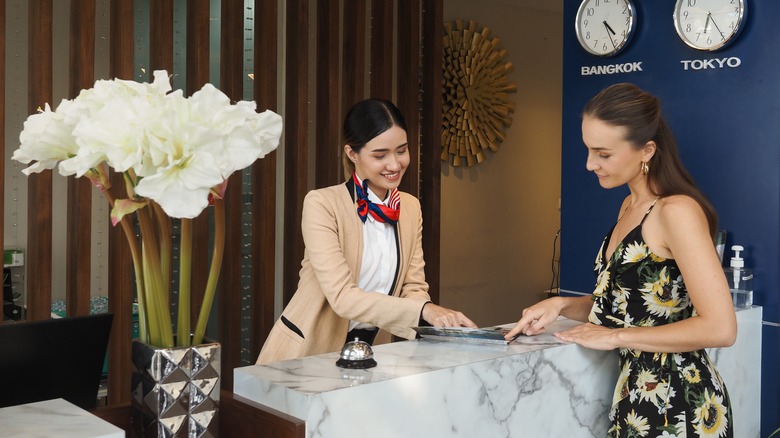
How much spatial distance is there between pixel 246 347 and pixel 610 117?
10.5ft

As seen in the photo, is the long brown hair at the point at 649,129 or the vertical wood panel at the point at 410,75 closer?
the long brown hair at the point at 649,129

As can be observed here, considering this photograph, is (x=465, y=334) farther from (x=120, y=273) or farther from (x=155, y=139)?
(x=120, y=273)

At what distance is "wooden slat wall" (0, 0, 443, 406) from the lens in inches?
128

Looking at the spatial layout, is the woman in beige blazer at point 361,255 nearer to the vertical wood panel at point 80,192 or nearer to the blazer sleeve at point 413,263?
the blazer sleeve at point 413,263

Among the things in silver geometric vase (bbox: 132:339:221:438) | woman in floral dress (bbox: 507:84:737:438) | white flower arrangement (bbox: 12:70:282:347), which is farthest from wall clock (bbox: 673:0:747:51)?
silver geometric vase (bbox: 132:339:221:438)

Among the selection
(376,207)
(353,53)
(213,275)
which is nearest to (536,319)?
(376,207)

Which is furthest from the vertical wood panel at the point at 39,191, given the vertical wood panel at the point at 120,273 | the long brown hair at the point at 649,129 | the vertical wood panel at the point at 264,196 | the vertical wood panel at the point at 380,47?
the long brown hair at the point at 649,129

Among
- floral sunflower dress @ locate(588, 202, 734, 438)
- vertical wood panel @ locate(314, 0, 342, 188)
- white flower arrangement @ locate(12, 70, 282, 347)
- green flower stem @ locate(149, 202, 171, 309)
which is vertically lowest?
floral sunflower dress @ locate(588, 202, 734, 438)

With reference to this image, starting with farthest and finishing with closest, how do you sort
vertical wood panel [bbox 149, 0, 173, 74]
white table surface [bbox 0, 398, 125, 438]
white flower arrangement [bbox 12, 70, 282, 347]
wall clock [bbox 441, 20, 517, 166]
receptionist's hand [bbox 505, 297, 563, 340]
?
wall clock [bbox 441, 20, 517, 166] < vertical wood panel [bbox 149, 0, 173, 74] < receptionist's hand [bbox 505, 297, 563, 340] < white table surface [bbox 0, 398, 125, 438] < white flower arrangement [bbox 12, 70, 282, 347]

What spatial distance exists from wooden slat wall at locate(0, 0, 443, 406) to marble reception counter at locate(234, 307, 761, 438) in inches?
70.9

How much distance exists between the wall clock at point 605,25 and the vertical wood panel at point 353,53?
105cm

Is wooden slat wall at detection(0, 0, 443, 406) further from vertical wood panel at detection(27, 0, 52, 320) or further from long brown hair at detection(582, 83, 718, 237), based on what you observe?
long brown hair at detection(582, 83, 718, 237)

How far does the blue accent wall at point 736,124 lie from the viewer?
3.12 meters

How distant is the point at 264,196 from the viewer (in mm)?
3830
